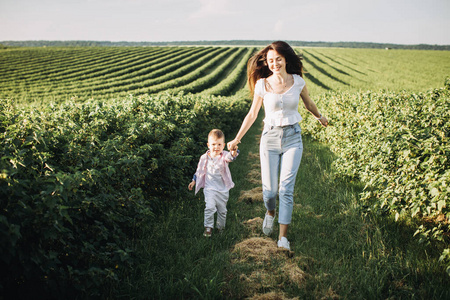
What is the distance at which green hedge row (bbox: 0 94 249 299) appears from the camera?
71.2 inches

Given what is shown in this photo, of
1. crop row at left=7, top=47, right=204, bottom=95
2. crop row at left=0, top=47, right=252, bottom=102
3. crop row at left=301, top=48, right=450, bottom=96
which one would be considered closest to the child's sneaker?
crop row at left=0, top=47, right=252, bottom=102

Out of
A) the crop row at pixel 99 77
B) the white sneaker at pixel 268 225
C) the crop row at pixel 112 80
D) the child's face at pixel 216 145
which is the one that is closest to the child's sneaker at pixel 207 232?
the white sneaker at pixel 268 225

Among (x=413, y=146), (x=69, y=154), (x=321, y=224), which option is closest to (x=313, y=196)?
(x=321, y=224)

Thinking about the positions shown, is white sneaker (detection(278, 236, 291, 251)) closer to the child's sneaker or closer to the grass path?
the grass path

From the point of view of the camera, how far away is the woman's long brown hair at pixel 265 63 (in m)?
3.38

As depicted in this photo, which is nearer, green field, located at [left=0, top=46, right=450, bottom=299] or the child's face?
green field, located at [left=0, top=46, right=450, bottom=299]

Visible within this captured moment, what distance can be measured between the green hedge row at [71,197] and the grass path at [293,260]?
394mm

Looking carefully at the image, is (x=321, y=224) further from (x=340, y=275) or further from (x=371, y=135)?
(x=371, y=135)

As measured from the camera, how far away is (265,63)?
364 centimetres

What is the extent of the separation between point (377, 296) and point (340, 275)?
376 millimetres

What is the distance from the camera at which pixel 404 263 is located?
2957 mm

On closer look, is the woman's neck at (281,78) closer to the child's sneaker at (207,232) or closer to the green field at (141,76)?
the child's sneaker at (207,232)

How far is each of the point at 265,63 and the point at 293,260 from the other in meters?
2.46

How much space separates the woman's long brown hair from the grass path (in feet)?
6.85
